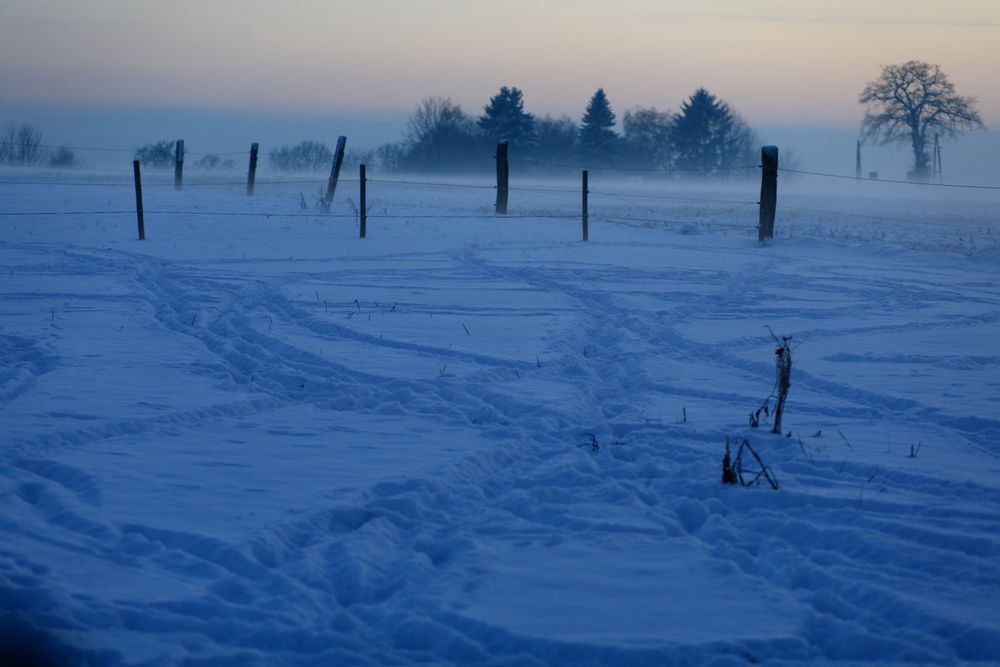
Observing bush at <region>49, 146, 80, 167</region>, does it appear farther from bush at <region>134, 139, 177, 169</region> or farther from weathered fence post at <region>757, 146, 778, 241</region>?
weathered fence post at <region>757, 146, 778, 241</region>

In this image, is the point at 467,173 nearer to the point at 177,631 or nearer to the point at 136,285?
the point at 136,285

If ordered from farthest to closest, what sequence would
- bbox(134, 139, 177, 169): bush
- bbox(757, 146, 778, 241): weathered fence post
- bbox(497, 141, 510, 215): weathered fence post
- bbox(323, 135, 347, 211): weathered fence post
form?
bbox(134, 139, 177, 169): bush, bbox(323, 135, 347, 211): weathered fence post, bbox(497, 141, 510, 215): weathered fence post, bbox(757, 146, 778, 241): weathered fence post

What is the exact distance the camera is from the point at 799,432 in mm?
5059

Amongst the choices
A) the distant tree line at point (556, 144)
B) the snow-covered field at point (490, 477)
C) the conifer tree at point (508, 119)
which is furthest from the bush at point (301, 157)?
the snow-covered field at point (490, 477)

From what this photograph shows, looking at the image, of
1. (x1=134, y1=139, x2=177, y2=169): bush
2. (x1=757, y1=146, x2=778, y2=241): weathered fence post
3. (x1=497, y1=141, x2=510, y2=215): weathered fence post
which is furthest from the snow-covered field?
(x1=134, y1=139, x2=177, y2=169): bush

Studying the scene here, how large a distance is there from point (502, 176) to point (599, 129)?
39312 millimetres

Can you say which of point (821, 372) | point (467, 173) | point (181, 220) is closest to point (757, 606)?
point (821, 372)

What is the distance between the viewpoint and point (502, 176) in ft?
67.0

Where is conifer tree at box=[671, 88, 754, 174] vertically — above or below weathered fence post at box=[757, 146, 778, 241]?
above

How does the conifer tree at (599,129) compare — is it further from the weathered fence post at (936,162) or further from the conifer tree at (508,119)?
the weathered fence post at (936,162)

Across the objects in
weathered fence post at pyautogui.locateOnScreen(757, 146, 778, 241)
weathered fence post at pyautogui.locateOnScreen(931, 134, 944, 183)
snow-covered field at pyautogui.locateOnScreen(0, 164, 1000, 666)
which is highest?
weathered fence post at pyautogui.locateOnScreen(931, 134, 944, 183)

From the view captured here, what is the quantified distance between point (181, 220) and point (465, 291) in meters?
9.77

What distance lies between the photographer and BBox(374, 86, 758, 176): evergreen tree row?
56688mm

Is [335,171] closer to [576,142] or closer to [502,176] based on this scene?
[502,176]
